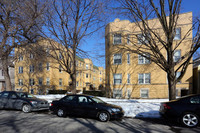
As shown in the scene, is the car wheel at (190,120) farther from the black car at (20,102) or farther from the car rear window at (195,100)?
the black car at (20,102)

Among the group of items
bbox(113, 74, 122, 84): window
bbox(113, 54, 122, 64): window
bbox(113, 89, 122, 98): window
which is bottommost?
bbox(113, 89, 122, 98): window

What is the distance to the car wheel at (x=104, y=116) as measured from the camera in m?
7.41

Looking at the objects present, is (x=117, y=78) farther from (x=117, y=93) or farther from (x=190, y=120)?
(x=190, y=120)

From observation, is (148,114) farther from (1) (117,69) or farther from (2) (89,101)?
(1) (117,69)

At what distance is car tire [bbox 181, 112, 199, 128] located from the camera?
6328 mm

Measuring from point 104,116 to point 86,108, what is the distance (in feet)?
3.45

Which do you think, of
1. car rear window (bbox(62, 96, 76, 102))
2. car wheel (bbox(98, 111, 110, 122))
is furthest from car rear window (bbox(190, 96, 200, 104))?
car rear window (bbox(62, 96, 76, 102))

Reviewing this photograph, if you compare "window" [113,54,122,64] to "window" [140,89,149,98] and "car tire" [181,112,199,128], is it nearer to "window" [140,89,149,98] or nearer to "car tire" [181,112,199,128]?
"window" [140,89,149,98]

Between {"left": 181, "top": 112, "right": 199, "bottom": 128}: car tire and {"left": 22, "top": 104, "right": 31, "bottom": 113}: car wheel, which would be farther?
{"left": 22, "top": 104, "right": 31, "bottom": 113}: car wheel

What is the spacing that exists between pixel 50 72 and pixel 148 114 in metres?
25.1

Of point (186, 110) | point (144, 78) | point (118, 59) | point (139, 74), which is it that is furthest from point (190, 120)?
point (118, 59)

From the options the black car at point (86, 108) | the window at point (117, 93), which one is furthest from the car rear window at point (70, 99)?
the window at point (117, 93)

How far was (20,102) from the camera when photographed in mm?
9719

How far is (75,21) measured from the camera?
1333 cm
